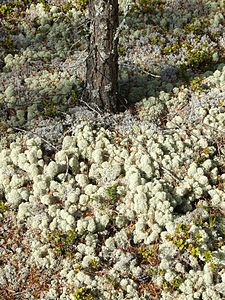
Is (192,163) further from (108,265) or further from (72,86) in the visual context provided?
(72,86)

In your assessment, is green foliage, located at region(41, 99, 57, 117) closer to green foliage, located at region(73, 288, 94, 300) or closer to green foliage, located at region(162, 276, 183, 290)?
green foliage, located at region(73, 288, 94, 300)

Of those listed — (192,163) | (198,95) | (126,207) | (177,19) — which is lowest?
(126,207)

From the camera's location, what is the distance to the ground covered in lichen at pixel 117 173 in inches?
168

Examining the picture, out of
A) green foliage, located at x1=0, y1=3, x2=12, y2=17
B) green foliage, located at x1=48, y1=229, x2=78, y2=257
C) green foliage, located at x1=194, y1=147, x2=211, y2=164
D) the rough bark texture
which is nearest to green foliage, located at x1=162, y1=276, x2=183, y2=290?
green foliage, located at x1=48, y1=229, x2=78, y2=257

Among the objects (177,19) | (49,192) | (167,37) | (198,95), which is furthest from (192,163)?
(177,19)

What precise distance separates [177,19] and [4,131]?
3399mm

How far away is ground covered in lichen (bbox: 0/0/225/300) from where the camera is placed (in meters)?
4.27

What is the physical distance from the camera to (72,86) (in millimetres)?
6016

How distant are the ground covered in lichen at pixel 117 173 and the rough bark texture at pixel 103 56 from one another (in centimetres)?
15

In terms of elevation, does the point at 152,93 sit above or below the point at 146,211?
above

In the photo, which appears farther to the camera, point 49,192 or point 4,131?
point 4,131

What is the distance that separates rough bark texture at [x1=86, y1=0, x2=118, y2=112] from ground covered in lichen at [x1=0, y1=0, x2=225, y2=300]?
0.50ft

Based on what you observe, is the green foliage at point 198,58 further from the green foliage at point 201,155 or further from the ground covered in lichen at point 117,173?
the green foliage at point 201,155

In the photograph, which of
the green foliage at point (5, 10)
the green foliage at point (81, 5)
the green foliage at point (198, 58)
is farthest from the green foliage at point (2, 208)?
the green foliage at point (81, 5)
